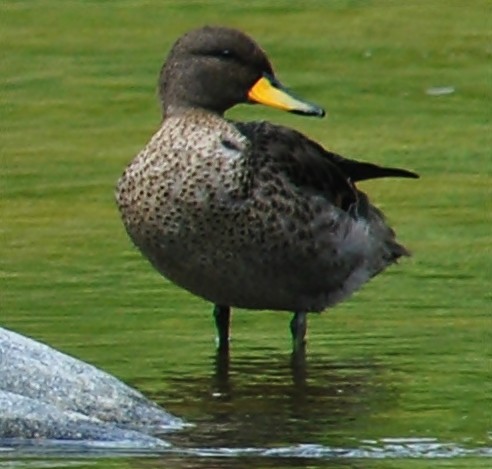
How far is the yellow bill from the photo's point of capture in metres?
11.5

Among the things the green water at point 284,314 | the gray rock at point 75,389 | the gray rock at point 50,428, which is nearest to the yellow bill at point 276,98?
the green water at point 284,314

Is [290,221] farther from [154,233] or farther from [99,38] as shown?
[99,38]

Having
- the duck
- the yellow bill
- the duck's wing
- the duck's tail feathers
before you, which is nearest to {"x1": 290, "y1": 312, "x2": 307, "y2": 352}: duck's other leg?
the duck

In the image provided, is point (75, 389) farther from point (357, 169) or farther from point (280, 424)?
point (357, 169)

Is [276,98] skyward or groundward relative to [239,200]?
skyward

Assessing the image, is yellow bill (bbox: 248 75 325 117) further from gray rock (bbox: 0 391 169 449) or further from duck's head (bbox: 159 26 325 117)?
gray rock (bbox: 0 391 169 449)

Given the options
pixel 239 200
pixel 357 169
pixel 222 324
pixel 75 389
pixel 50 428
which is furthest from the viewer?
pixel 357 169

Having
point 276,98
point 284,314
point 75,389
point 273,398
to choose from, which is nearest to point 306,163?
point 276,98

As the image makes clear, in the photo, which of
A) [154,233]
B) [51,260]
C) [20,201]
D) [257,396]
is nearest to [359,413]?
[257,396]

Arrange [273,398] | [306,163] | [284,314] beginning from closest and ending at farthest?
[273,398]
[306,163]
[284,314]

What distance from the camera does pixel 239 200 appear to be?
10711 millimetres

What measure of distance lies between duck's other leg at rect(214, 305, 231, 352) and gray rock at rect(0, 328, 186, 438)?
1.49 m

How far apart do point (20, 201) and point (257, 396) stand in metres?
4.79

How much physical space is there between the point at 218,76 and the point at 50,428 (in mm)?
2970
